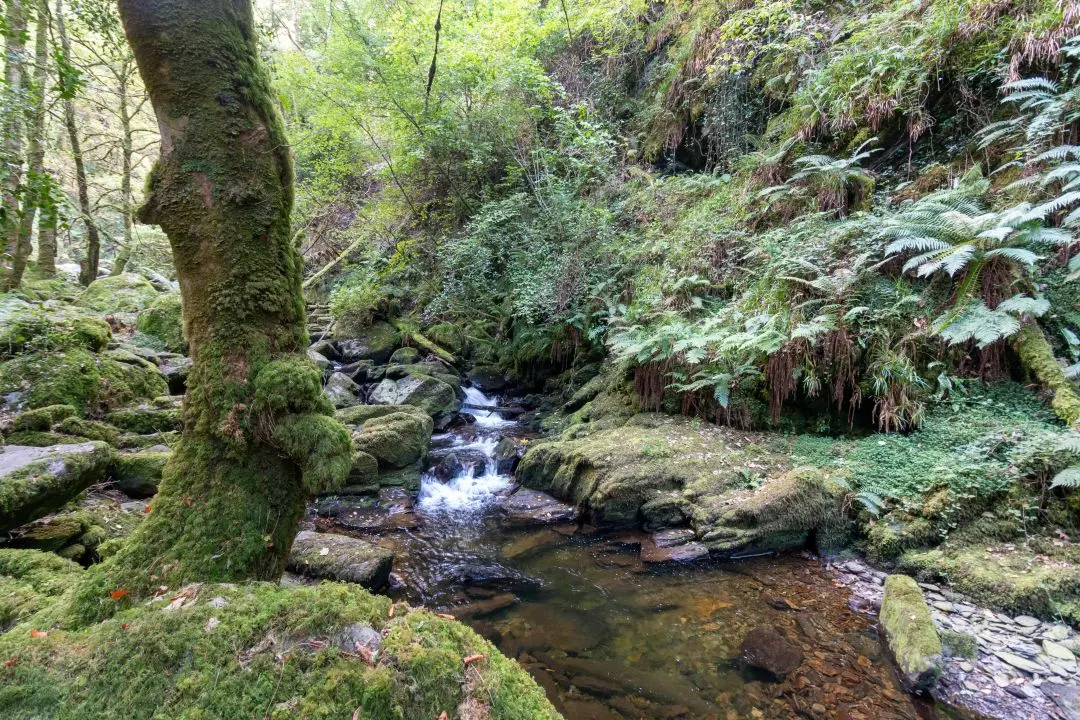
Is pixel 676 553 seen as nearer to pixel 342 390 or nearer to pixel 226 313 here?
pixel 226 313

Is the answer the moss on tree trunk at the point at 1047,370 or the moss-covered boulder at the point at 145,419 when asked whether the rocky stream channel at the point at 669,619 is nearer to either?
the moss-covered boulder at the point at 145,419

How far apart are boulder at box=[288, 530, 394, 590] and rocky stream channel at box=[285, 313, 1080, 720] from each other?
0.02 meters

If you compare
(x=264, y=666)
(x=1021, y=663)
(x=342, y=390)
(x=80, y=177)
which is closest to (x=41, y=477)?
(x=264, y=666)

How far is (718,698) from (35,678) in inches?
142

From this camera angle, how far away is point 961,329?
493cm

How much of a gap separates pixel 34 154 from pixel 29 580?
14.3ft

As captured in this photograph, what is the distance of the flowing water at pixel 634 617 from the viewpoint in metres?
3.32

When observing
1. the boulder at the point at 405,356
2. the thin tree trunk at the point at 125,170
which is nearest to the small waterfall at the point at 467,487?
the boulder at the point at 405,356

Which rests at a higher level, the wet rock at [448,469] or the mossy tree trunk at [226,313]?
the mossy tree trunk at [226,313]

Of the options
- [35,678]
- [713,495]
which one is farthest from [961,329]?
[35,678]

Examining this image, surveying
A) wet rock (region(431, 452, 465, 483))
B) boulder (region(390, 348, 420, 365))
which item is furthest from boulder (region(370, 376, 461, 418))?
wet rock (region(431, 452, 465, 483))

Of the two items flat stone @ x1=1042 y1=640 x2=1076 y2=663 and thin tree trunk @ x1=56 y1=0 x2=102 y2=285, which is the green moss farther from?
flat stone @ x1=1042 y1=640 x2=1076 y2=663

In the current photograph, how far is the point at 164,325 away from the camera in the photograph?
356 inches

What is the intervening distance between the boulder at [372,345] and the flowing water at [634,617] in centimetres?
702
